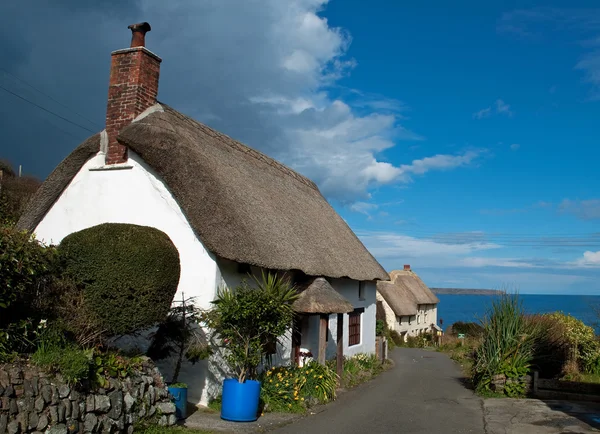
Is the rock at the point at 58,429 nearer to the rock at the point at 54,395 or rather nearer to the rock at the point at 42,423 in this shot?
the rock at the point at 42,423

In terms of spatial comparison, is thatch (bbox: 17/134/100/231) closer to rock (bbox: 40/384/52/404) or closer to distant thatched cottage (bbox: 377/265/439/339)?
rock (bbox: 40/384/52/404)

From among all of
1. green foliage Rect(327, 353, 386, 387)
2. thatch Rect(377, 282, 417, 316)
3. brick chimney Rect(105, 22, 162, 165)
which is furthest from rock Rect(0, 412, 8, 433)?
thatch Rect(377, 282, 417, 316)

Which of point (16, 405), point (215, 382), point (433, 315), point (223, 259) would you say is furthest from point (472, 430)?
point (433, 315)

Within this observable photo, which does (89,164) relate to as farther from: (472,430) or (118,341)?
(472,430)

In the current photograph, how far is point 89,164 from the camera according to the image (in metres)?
12.7

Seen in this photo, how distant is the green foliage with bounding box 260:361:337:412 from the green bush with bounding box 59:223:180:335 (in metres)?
3.69

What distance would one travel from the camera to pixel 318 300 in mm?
12805

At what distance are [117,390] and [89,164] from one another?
6.57m

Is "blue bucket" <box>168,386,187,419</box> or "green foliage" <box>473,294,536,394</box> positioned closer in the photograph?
"blue bucket" <box>168,386,187,419</box>

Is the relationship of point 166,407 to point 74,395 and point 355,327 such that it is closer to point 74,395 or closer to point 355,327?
point 74,395

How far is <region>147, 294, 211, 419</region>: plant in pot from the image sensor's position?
1035 cm

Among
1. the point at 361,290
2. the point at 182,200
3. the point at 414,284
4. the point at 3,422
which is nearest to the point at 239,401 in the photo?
the point at 182,200

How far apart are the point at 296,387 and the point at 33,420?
249 inches

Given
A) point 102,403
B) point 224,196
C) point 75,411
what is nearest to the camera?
point 75,411
